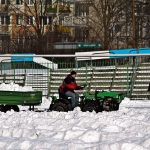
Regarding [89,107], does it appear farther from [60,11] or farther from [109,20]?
[60,11]

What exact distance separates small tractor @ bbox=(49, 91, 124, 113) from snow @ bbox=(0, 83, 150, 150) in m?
3.34

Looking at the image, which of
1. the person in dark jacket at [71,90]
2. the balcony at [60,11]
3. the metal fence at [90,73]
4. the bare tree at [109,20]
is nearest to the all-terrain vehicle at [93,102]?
the person in dark jacket at [71,90]

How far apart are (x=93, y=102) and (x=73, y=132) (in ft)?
23.8

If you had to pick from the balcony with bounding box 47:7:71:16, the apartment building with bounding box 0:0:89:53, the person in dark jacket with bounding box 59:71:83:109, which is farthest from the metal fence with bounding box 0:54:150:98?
the balcony with bounding box 47:7:71:16

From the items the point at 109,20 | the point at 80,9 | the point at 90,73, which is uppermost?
the point at 80,9

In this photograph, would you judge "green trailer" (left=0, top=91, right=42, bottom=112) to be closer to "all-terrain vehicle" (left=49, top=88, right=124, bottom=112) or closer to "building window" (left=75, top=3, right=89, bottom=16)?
"all-terrain vehicle" (left=49, top=88, right=124, bottom=112)

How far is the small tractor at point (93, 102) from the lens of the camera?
18.7 meters

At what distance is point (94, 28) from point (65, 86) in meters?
55.5

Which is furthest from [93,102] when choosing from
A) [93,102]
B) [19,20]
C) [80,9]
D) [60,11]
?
[80,9]

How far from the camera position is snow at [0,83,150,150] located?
1030cm

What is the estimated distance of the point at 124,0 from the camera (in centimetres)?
6969

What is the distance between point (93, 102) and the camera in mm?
18859

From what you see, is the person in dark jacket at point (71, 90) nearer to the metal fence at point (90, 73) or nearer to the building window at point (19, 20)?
the metal fence at point (90, 73)

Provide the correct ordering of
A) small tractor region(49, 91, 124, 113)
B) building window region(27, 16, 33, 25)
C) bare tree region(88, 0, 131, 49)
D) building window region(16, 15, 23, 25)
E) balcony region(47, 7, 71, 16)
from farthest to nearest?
balcony region(47, 7, 71, 16) → building window region(16, 15, 23, 25) → building window region(27, 16, 33, 25) → bare tree region(88, 0, 131, 49) → small tractor region(49, 91, 124, 113)
